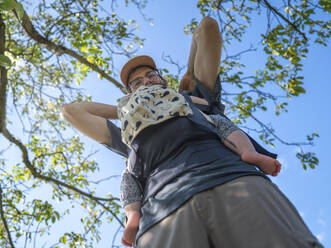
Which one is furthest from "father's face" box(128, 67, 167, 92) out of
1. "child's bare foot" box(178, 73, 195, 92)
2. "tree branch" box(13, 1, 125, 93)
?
"tree branch" box(13, 1, 125, 93)

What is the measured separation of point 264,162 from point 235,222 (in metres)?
0.38

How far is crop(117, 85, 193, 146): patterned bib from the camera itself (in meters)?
1.54

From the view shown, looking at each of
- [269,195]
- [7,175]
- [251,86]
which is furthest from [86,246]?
[269,195]

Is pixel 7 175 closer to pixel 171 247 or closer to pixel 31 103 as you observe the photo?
pixel 31 103

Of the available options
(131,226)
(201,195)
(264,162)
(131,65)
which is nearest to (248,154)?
(264,162)

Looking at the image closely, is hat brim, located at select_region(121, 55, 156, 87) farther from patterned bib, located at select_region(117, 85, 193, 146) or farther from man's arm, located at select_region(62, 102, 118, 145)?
patterned bib, located at select_region(117, 85, 193, 146)

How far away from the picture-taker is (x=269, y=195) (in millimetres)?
1161

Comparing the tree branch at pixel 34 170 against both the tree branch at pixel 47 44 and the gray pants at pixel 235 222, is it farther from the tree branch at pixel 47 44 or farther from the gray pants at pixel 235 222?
the gray pants at pixel 235 222

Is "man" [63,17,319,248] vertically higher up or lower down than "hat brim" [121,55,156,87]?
lower down

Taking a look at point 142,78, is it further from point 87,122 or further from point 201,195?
point 201,195

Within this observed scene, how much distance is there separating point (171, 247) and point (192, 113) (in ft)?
2.41

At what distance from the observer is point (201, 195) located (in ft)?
3.86

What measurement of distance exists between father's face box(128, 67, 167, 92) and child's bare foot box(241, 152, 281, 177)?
105cm

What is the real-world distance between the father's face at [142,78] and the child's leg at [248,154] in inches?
34.8
